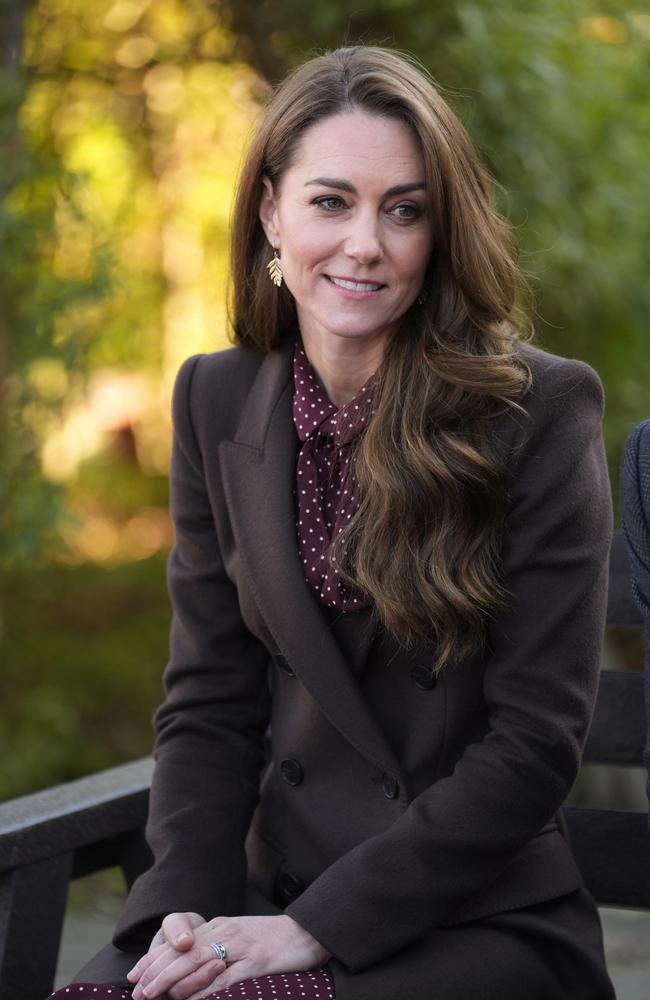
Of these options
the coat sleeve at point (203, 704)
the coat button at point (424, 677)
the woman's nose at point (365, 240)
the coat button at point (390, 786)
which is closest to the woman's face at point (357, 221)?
the woman's nose at point (365, 240)

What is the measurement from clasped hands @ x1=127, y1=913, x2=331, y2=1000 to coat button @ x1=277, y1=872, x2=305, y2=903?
0.20 metres

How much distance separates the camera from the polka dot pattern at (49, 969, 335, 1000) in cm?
200

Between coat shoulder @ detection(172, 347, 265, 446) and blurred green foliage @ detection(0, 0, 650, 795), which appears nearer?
coat shoulder @ detection(172, 347, 265, 446)

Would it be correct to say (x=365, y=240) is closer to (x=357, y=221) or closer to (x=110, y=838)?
(x=357, y=221)

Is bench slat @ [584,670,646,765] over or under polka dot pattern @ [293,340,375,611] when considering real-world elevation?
under

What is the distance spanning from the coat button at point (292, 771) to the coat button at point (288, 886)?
15 centimetres

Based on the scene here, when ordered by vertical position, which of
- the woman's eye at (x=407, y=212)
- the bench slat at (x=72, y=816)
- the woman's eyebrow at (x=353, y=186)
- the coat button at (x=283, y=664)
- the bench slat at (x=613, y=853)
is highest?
the woman's eyebrow at (x=353, y=186)

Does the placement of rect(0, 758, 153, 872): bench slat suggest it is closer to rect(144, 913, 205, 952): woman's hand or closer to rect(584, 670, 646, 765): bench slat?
rect(144, 913, 205, 952): woman's hand

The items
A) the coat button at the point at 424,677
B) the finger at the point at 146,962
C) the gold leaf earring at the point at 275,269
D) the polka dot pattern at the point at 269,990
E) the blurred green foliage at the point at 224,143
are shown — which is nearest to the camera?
the polka dot pattern at the point at 269,990

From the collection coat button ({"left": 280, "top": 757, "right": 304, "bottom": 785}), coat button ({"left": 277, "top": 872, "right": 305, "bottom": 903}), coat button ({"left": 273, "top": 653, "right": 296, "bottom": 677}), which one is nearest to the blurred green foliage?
coat button ({"left": 273, "top": 653, "right": 296, "bottom": 677})

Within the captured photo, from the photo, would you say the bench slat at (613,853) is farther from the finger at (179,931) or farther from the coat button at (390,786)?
the finger at (179,931)

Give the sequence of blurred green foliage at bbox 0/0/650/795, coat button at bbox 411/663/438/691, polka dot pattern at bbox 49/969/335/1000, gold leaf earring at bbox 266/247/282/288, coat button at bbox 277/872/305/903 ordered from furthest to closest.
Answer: blurred green foliage at bbox 0/0/650/795 < gold leaf earring at bbox 266/247/282/288 < coat button at bbox 277/872/305/903 < coat button at bbox 411/663/438/691 < polka dot pattern at bbox 49/969/335/1000

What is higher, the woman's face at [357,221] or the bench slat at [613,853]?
the woman's face at [357,221]

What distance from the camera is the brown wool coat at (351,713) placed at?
2088mm
